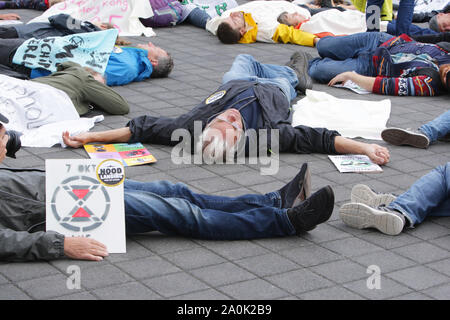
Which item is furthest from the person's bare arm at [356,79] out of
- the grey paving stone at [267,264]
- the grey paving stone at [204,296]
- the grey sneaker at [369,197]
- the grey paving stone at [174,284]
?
the grey paving stone at [204,296]

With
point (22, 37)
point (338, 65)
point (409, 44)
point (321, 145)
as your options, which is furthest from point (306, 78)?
point (22, 37)

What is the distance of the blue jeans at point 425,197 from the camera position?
433cm

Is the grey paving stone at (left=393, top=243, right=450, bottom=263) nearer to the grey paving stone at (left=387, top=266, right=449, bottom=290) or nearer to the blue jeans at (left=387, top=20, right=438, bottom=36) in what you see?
the grey paving stone at (left=387, top=266, right=449, bottom=290)

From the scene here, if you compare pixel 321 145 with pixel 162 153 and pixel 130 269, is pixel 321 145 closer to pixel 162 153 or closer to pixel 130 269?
pixel 162 153

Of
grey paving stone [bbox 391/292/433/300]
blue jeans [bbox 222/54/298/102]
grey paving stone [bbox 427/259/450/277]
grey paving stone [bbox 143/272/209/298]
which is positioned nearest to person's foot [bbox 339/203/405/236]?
grey paving stone [bbox 427/259/450/277]

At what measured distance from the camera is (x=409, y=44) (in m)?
7.79

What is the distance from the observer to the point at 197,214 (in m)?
4.00

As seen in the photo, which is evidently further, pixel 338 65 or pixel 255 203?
pixel 338 65

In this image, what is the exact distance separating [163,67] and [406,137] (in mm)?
2786

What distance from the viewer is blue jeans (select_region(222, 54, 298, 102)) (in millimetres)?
6509

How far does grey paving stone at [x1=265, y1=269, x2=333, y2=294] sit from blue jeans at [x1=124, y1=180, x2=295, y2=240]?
414 mm

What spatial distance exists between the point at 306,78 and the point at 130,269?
13.5 ft

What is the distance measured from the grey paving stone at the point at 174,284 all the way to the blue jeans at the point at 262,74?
3.06 m

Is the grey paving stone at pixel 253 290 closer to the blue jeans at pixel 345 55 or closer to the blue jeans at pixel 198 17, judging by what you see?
the blue jeans at pixel 345 55
